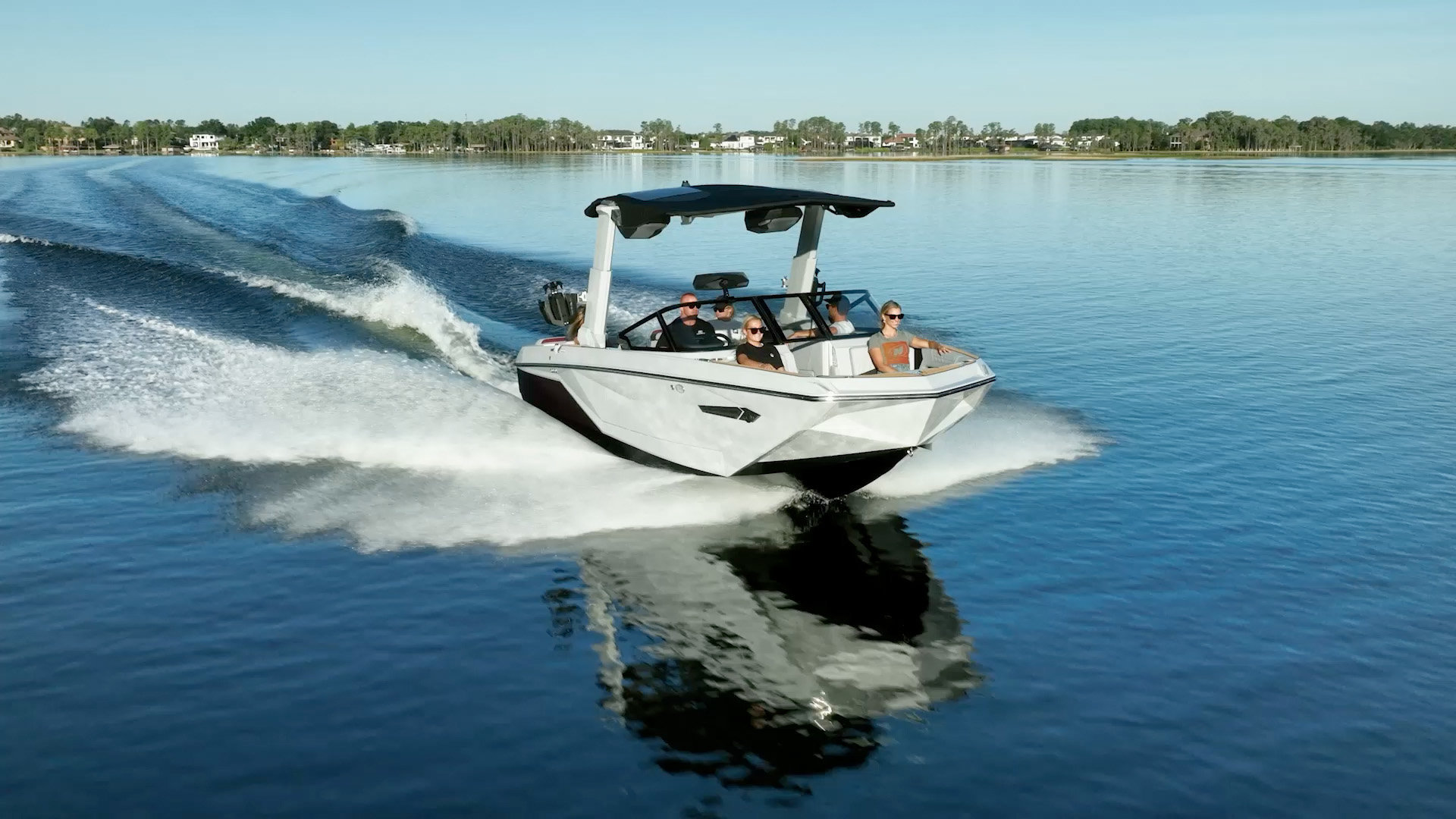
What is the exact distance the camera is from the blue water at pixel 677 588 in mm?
6891

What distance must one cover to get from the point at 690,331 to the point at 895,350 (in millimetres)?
2067

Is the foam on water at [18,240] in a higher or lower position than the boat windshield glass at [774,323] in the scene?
higher

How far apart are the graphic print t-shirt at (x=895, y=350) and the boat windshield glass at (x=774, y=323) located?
0.75 m

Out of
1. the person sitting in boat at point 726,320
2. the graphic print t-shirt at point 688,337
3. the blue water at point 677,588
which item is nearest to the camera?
the blue water at point 677,588

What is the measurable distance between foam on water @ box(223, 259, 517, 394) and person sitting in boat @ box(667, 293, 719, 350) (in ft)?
17.3

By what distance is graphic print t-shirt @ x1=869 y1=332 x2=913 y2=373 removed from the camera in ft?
36.5

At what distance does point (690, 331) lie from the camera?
38.8 ft

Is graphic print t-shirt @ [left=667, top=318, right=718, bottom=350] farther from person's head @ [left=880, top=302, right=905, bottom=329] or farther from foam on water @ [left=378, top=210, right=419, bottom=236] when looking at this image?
foam on water @ [left=378, top=210, right=419, bottom=236]

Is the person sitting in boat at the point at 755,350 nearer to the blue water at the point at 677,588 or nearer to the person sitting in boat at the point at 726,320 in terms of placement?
the person sitting in boat at the point at 726,320

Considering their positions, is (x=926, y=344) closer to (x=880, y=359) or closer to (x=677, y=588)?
(x=880, y=359)

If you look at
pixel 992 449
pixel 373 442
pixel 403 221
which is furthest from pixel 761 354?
pixel 403 221

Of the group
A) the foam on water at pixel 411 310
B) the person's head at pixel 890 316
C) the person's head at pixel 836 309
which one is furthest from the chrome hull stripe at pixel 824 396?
the foam on water at pixel 411 310

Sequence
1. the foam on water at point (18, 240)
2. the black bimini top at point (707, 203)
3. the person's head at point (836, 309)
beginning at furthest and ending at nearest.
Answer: the foam on water at point (18, 240)
the person's head at point (836, 309)
the black bimini top at point (707, 203)

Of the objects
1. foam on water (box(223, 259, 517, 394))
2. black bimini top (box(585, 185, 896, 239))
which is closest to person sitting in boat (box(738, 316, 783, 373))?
black bimini top (box(585, 185, 896, 239))
